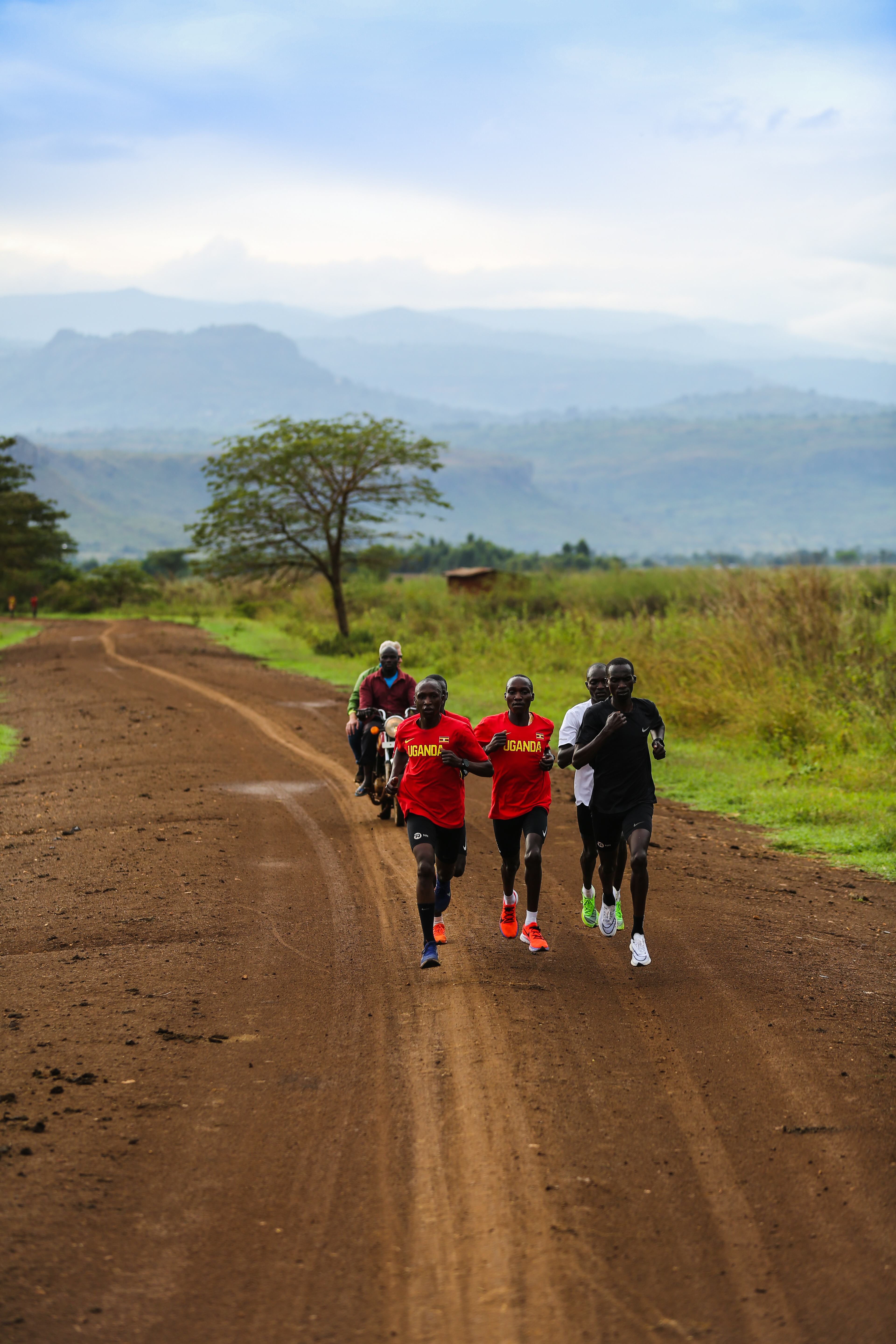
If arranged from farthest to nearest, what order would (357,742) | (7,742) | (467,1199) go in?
(7,742) → (357,742) → (467,1199)

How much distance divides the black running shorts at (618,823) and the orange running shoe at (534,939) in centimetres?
75

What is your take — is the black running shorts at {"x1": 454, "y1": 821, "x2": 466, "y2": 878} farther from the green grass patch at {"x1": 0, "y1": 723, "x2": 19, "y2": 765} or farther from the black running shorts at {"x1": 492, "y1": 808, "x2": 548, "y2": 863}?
the green grass patch at {"x1": 0, "y1": 723, "x2": 19, "y2": 765}

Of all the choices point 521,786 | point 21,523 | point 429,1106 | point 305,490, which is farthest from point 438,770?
point 21,523

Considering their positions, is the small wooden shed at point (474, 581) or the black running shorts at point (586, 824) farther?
the small wooden shed at point (474, 581)

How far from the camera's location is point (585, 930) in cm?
824

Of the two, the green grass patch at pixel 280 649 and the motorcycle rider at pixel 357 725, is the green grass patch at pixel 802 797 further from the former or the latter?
the green grass patch at pixel 280 649

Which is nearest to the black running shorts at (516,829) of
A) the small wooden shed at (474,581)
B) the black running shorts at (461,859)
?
the black running shorts at (461,859)

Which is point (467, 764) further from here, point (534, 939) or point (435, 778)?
point (534, 939)

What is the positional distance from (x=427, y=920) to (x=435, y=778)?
95 cm

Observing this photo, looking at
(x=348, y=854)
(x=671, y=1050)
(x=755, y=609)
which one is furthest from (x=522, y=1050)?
(x=755, y=609)

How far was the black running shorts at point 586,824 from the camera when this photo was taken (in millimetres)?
8086

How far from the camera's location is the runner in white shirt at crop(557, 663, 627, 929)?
7.71 metres

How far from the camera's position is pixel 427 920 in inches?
287

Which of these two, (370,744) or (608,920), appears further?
(370,744)
